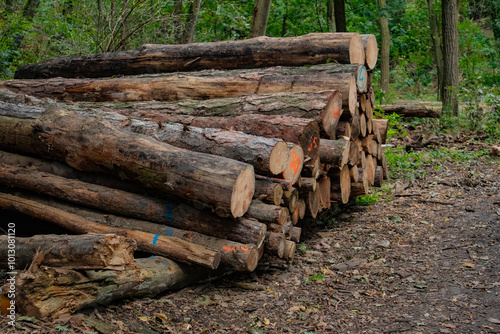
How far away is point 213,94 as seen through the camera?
612 cm

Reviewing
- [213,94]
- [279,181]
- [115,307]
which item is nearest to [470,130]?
[213,94]

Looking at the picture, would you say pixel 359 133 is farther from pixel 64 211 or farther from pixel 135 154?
pixel 64 211

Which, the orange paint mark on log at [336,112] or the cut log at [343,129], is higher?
the orange paint mark on log at [336,112]

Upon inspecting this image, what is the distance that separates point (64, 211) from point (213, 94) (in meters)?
2.50

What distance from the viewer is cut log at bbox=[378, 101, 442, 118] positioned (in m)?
10.9

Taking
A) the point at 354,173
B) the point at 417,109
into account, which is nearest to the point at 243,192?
the point at 354,173

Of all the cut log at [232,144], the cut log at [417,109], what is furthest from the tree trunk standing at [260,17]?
the cut log at [232,144]

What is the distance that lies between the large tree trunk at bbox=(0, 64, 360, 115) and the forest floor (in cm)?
170

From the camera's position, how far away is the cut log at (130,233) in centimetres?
390

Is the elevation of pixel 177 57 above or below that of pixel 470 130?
above

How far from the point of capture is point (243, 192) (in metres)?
4.01

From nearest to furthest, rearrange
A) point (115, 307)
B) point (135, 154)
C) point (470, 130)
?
1. point (115, 307)
2. point (135, 154)
3. point (470, 130)

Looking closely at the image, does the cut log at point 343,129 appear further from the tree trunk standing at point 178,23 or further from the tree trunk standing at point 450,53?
the tree trunk standing at point 178,23

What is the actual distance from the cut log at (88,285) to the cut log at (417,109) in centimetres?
856
